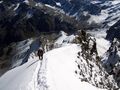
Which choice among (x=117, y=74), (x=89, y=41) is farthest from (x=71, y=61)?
(x=117, y=74)

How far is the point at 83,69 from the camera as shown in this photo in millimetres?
53125

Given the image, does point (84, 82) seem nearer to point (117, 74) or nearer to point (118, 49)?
point (117, 74)

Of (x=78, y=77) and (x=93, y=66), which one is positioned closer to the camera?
(x=78, y=77)

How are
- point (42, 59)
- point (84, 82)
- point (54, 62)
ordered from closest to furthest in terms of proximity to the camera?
point (84, 82) < point (54, 62) < point (42, 59)

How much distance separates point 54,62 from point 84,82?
21.7 feet

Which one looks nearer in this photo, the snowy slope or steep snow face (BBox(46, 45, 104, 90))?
the snowy slope

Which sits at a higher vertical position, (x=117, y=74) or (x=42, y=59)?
(x=42, y=59)

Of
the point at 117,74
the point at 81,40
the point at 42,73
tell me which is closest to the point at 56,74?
the point at 42,73

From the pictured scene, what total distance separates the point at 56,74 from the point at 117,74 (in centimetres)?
8066

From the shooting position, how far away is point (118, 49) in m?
181

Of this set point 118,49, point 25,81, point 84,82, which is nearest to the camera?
point 25,81

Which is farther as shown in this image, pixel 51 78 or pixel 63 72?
pixel 63 72

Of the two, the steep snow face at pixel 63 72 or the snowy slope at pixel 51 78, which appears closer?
the snowy slope at pixel 51 78

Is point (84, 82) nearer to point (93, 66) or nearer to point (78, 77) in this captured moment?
point (78, 77)
